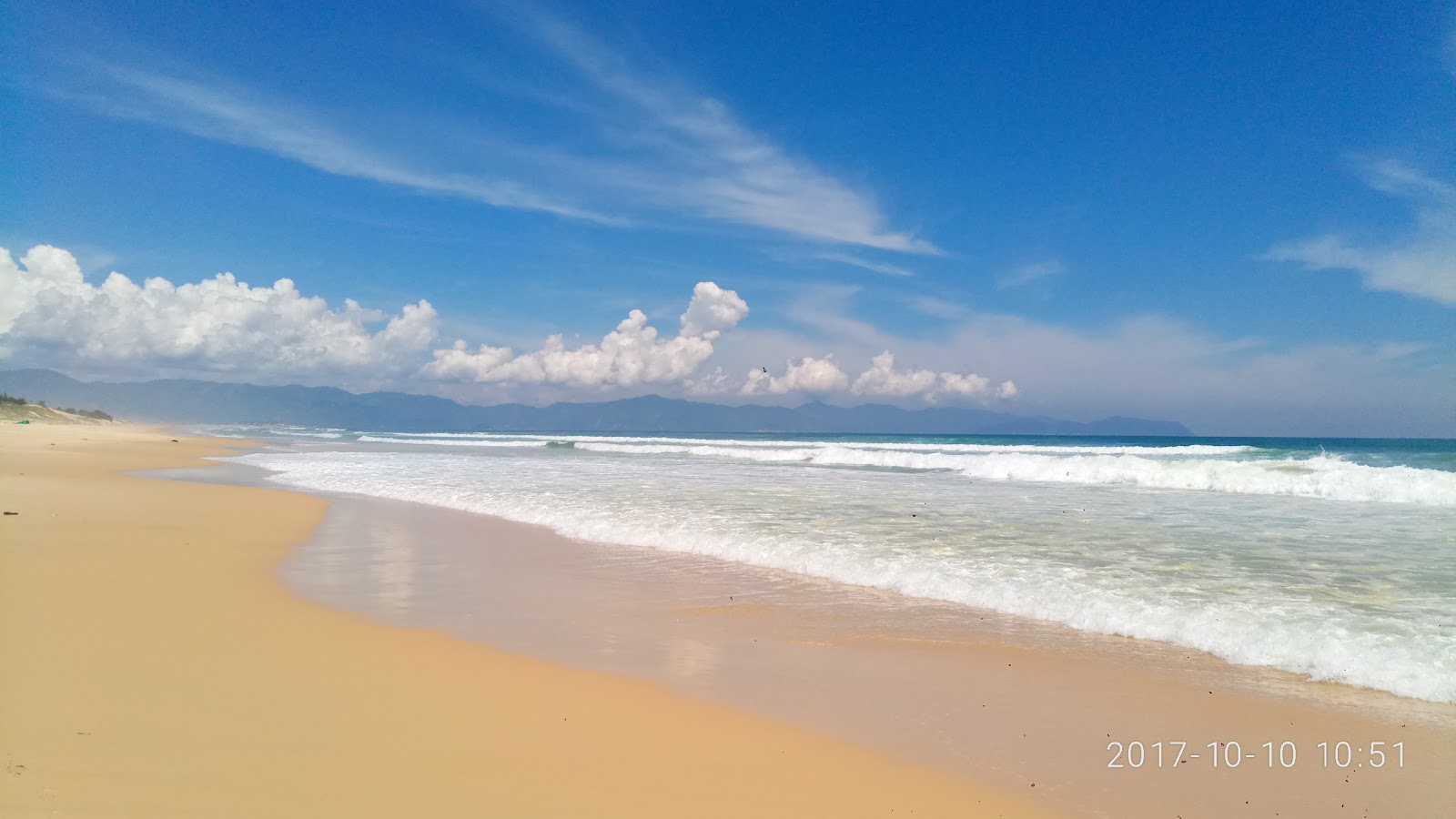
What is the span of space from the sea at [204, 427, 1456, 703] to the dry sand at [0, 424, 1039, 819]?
3.68m

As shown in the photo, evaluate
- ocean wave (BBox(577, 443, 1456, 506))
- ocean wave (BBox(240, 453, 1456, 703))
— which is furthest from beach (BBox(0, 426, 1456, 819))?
ocean wave (BBox(577, 443, 1456, 506))

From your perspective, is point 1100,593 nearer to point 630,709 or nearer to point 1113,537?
point 1113,537

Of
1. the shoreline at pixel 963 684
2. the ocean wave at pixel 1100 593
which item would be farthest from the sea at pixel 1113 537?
the shoreline at pixel 963 684

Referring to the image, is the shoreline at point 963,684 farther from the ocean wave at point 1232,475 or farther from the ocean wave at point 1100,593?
the ocean wave at point 1232,475

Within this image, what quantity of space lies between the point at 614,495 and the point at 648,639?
32.4 feet

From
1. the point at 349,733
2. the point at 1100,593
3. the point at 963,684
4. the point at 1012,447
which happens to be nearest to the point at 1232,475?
the point at 1100,593

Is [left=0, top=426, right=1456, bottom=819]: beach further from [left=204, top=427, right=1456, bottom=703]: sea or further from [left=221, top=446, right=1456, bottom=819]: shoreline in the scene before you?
[left=204, top=427, right=1456, bottom=703]: sea

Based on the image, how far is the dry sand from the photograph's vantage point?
336 centimetres

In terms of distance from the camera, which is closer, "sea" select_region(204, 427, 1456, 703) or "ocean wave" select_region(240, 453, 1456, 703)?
"ocean wave" select_region(240, 453, 1456, 703)

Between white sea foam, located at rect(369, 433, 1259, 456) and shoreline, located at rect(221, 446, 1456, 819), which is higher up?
white sea foam, located at rect(369, 433, 1259, 456)

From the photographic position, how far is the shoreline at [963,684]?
3.68 metres

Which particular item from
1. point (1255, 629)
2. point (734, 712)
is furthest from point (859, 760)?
point (1255, 629)

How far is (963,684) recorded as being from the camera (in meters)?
5.00

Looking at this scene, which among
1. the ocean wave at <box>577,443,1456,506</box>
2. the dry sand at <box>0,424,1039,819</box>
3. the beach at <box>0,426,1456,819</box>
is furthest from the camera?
the ocean wave at <box>577,443,1456,506</box>
